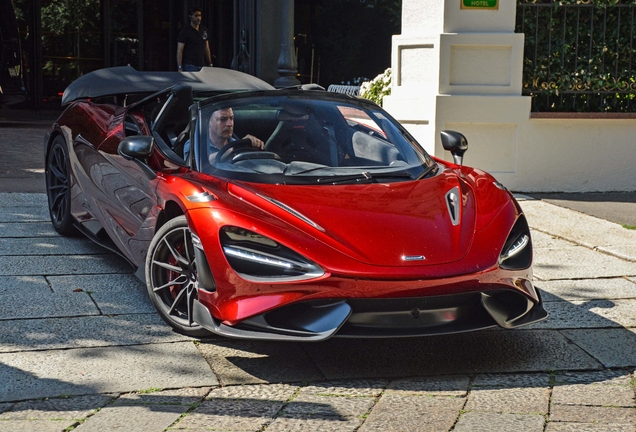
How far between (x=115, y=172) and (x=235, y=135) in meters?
1.06

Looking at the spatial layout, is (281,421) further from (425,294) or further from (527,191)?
(527,191)

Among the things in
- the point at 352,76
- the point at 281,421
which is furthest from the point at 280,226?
the point at 352,76

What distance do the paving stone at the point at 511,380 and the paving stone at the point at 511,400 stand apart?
0.05 m

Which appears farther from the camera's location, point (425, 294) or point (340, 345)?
point (340, 345)

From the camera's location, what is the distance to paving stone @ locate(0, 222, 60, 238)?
7.17 meters

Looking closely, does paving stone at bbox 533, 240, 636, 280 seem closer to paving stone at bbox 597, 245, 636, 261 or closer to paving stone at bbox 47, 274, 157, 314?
paving stone at bbox 597, 245, 636, 261

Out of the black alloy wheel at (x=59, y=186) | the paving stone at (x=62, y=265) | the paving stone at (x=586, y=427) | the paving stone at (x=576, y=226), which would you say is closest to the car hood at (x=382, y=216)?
the paving stone at (x=586, y=427)

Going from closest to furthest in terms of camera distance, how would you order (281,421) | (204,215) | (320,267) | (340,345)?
(281,421), (320,267), (204,215), (340,345)

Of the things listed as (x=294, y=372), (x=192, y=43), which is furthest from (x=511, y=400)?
(x=192, y=43)

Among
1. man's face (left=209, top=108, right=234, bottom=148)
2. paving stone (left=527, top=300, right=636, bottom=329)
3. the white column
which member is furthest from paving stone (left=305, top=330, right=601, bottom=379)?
A: the white column

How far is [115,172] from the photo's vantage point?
19.4ft

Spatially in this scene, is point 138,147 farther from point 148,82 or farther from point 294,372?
point 148,82

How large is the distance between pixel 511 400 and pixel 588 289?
2.16m

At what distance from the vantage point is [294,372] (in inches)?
171
